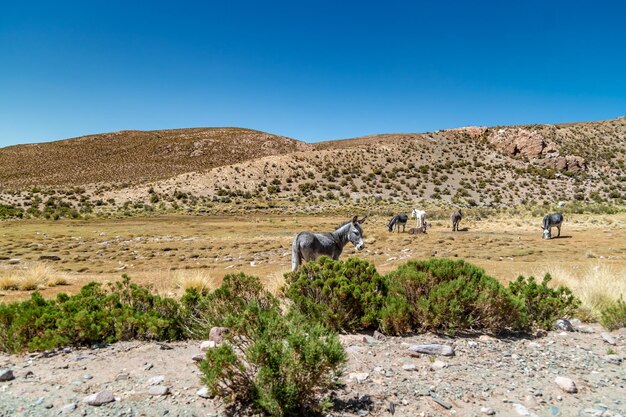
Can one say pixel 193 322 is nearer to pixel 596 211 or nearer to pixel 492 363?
pixel 492 363

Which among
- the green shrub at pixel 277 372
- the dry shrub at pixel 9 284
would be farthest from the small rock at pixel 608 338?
the dry shrub at pixel 9 284

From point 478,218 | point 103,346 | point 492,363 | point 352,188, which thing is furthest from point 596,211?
point 103,346

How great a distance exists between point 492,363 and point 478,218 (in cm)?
3814

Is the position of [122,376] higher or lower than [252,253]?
higher

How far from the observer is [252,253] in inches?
896

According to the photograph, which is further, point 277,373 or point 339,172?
point 339,172

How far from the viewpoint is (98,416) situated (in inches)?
157

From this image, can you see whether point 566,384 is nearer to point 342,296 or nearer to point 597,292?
point 342,296

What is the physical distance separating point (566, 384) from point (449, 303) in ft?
7.09

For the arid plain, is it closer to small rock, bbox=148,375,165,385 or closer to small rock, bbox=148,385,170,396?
small rock, bbox=148,375,165,385

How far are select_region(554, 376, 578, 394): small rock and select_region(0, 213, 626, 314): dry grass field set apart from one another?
5561mm

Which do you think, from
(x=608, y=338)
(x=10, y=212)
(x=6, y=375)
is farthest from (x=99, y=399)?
(x=10, y=212)

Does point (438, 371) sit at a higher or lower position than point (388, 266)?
higher

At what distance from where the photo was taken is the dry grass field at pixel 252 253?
14039 millimetres
